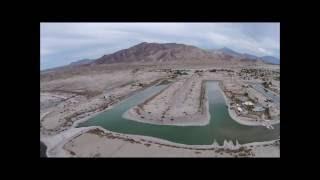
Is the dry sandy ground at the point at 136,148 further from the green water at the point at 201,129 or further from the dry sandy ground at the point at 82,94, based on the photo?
the dry sandy ground at the point at 82,94

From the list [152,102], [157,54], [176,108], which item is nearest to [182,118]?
[176,108]

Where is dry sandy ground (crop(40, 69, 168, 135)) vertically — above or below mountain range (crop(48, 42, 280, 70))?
below

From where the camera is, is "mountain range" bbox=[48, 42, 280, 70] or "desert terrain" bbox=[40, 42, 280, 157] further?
"mountain range" bbox=[48, 42, 280, 70]

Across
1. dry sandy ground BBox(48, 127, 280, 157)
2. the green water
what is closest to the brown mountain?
the green water

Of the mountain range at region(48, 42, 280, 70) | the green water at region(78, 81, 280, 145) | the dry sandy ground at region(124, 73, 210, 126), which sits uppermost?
the mountain range at region(48, 42, 280, 70)

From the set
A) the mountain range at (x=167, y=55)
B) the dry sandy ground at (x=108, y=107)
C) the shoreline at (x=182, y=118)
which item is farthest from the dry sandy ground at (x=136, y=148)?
the mountain range at (x=167, y=55)

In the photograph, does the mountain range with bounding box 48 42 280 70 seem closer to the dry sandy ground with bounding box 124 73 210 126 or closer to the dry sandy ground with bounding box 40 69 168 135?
the dry sandy ground with bounding box 40 69 168 135
